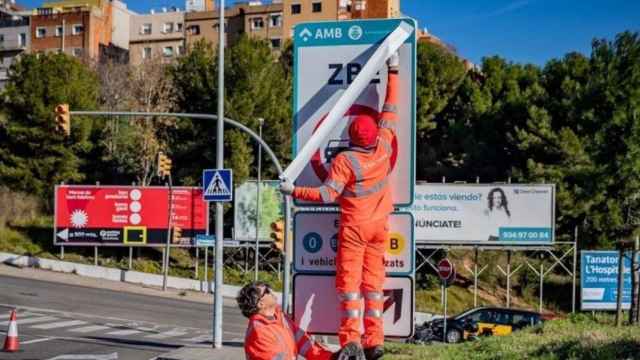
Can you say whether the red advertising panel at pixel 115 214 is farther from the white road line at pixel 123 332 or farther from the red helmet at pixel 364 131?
the red helmet at pixel 364 131

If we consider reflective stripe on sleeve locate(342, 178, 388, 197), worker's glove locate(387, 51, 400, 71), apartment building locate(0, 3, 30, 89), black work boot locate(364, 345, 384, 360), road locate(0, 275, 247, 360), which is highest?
apartment building locate(0, 3, 30, 89)

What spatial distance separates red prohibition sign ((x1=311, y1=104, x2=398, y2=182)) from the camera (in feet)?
21.7

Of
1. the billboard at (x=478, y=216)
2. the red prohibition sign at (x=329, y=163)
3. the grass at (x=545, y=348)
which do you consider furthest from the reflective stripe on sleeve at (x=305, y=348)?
the billboard at (x=478, y=216)

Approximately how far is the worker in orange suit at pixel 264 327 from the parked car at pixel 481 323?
23.0 metres

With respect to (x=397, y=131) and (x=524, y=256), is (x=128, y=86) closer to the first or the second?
(x=524, y=256)

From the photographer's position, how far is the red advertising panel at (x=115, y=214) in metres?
46.8

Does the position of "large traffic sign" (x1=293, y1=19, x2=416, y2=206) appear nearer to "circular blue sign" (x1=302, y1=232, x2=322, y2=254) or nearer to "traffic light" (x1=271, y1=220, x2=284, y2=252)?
"circular blue sign" (x1=302, y1=232, x2=322, y2=254)

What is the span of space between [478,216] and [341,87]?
129 feet

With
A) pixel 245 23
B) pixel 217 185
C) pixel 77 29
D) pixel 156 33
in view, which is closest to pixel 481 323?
pixel 217 185

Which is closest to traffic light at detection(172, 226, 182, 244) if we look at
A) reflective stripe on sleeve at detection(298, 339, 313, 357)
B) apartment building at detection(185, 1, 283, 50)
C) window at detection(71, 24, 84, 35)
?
apartment building at detection(185, 1, 283, 50)

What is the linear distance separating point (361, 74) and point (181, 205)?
41.4m

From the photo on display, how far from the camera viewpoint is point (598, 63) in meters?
23.0

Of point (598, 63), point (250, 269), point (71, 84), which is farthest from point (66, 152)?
point (598, 63)

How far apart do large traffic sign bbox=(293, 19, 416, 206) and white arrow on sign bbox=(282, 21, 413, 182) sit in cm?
10
